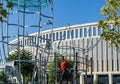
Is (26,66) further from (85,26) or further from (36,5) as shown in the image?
(85,26)

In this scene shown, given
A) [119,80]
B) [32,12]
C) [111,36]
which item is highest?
[32,12]

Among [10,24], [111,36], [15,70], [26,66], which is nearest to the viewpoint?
[15,70]

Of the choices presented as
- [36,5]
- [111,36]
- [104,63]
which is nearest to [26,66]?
[36,5]

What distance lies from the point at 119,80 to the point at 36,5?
290 ft

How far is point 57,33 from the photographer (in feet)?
380

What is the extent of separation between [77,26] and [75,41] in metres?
4.67

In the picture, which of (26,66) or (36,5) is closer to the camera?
(36,5)

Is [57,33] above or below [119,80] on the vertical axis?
above

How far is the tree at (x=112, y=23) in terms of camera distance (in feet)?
58.5

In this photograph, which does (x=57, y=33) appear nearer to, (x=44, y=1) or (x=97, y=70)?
(x=97, y=70)

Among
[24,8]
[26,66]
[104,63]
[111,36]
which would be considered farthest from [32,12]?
[104,63]

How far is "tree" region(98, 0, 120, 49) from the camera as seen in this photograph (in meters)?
17.8

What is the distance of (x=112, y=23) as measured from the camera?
1816cm

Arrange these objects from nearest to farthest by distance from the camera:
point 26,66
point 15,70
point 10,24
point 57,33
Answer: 1. point 15,70
2. point 10,24
3. point 26,66
4. point 57,33
